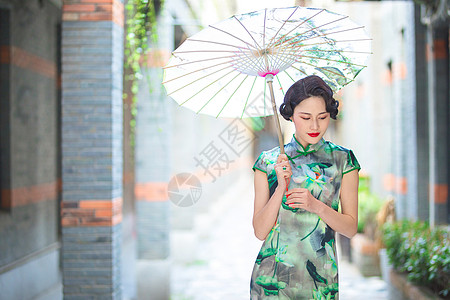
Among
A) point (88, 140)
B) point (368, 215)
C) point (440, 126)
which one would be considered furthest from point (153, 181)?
point (440, 126)

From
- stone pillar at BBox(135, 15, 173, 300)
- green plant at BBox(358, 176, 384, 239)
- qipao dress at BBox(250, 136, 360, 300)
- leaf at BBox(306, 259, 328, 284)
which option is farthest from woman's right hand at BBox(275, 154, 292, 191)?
green plant at BBox(358, 176, 384, 239)

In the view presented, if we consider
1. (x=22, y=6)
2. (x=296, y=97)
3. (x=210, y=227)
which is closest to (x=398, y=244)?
(x=296, y=97)

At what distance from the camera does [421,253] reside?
486 centimetres

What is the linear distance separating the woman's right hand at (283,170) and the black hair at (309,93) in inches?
10.8

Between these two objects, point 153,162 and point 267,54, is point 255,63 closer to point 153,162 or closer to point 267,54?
point 267,54

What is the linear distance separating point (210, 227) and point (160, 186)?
574 centimetres

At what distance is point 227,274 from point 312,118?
19.5 ft

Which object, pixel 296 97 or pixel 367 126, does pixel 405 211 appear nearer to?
pixel 367 126

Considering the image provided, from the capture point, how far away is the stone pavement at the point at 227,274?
6875 mm

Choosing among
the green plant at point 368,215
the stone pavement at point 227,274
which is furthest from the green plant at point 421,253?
the green plant at point 368,215

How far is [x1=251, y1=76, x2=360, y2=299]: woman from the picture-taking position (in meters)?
2.49

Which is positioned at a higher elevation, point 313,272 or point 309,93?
point 309,93

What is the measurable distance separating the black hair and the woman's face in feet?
0.08

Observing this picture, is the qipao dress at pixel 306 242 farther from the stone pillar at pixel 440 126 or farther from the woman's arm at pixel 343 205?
the stone pillar at pixel 440 126
